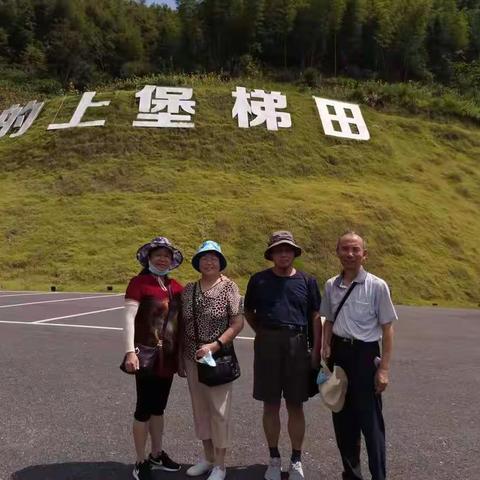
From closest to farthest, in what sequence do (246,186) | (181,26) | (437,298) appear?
(437,298) < (246,186) < (181,26)

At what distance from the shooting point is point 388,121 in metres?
29.8

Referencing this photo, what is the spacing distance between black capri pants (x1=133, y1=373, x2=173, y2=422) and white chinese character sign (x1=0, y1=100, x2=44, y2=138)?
26438 mm

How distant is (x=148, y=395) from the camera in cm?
359

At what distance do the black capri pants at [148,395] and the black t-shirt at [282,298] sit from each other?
761 mm

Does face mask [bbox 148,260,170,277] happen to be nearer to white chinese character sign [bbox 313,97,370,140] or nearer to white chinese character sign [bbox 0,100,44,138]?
white chinese character sign [bbox 313,97,370,140]

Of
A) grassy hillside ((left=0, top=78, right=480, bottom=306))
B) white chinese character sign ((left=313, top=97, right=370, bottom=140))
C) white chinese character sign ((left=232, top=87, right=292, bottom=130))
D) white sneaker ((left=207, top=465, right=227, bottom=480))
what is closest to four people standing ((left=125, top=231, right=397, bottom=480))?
white sneaker ((left=207, top=465, right=227, bottom=480))

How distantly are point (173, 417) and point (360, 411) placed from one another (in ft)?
6.37

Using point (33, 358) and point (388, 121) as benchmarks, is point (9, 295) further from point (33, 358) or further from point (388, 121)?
point (388, 121)

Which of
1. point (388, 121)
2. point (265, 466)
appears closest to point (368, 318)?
point (265, 466)

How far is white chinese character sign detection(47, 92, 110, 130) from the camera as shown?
1031 inches

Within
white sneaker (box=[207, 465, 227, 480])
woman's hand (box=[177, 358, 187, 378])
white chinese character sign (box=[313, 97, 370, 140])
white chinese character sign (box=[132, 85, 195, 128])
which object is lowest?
white chinese character sign (box=[313, 97, 370, 140])

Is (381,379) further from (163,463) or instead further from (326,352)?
(163,463)

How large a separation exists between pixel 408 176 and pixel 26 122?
750 inches

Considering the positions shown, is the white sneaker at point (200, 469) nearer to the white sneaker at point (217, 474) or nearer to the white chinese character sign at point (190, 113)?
the white sneaker at point (217, 474)
